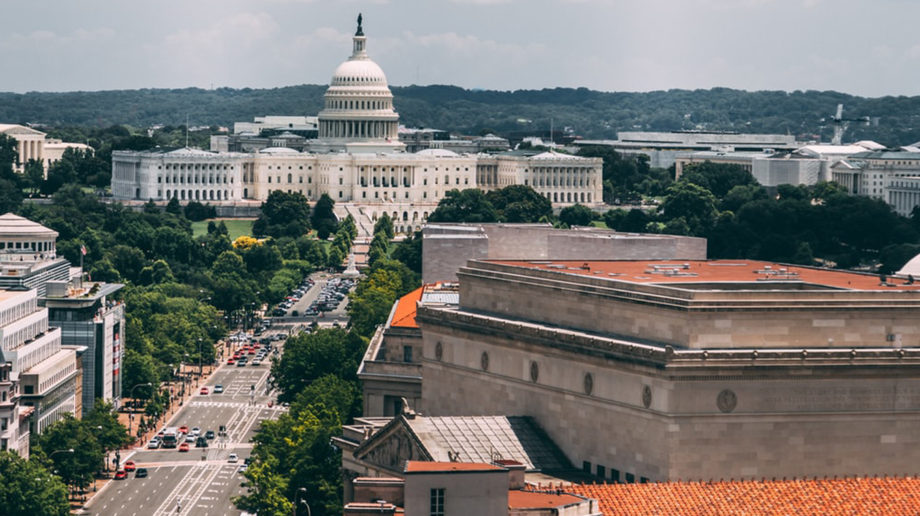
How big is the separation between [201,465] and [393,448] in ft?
213

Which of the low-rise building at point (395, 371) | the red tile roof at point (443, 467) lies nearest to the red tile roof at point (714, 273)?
the low-rise building at point (395, 371)

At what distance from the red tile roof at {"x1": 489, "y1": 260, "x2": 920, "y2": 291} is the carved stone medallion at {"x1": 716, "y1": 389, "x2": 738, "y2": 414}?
6.32m

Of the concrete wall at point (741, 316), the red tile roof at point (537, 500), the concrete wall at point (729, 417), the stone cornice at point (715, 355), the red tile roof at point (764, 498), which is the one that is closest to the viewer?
the red tile roof at point (537, 500)

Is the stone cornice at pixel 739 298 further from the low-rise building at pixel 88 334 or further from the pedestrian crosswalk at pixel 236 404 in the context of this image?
the pedestrian crosswalk at pixel 236 404

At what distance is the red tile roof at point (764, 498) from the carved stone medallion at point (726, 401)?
867cm

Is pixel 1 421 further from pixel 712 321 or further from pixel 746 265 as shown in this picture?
pixel 712 321

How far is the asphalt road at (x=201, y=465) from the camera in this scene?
415ft

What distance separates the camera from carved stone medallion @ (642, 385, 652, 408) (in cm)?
7838

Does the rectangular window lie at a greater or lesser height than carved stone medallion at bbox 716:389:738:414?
lesser

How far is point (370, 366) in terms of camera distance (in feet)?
355

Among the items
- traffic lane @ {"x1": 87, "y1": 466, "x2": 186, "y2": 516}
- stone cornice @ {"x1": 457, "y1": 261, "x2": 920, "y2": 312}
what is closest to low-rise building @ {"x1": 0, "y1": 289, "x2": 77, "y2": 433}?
traffic lane @ {"x1": 87, "y1": 466, "x2": 186, "y2": 516}

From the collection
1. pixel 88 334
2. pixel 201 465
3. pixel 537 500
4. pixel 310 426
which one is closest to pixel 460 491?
pixel 537 500

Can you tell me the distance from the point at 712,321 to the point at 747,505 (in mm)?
12532

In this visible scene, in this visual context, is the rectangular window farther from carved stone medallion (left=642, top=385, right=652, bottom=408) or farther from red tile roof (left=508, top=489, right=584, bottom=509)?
carved stone medallion (left=642, top=385, right=652, bottom=408)
